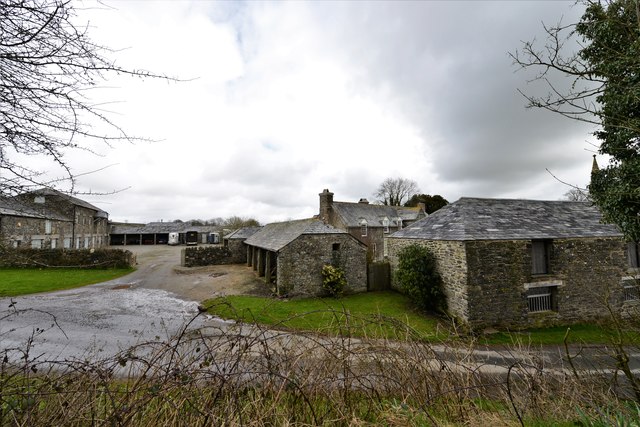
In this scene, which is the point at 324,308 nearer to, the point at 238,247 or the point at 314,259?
the point at 314,259

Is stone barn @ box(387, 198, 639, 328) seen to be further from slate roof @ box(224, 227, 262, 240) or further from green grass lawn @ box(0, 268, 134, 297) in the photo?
green grass lawn @ box(0, 268, 134, 297)

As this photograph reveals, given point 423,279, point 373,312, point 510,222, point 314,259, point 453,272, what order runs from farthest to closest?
point 314,259
point 510,222
point 423,279
point 453,272
point 373,312

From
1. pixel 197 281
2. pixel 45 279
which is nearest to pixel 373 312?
pixel 197 281

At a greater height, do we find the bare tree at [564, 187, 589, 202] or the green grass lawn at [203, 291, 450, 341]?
the bare tree at [564, 187, 589, 202]

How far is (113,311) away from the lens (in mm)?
12211

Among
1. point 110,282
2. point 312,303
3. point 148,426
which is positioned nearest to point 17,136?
point 148,426

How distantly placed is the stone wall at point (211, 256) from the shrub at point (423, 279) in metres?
19.4

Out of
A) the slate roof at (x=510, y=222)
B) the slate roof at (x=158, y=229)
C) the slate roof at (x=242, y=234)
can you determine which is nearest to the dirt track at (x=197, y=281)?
the slate roof at (x=242, y=234)

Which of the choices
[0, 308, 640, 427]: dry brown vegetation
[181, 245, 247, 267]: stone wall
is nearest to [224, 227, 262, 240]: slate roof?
[181, 245, 247, 267]: stone wall

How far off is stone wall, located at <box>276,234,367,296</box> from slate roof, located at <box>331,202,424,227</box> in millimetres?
14360

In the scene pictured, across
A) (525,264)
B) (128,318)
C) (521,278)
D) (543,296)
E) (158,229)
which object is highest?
(158,229)

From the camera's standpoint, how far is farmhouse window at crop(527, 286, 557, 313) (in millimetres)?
11891

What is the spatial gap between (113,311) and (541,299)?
64.4 ft

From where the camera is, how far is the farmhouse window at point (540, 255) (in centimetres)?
1218
